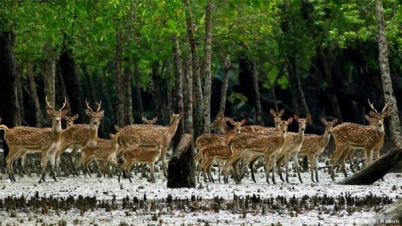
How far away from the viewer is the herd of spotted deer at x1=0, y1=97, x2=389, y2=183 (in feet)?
68.3

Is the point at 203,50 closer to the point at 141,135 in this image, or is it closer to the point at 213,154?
the point at 141,135

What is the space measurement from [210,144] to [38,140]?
390 centimetres

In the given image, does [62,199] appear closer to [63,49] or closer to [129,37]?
[63,49]

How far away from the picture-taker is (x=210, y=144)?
21.8 meters

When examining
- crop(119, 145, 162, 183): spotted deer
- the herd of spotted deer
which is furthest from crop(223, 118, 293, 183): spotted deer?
crop(119, 145, 162, 183): spotted deer

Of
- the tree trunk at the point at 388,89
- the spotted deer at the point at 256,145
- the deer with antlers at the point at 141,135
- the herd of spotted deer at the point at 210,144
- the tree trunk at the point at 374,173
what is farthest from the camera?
the deer with antlers at the point at 141,135

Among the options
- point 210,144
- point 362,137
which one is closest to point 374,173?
point 362,137

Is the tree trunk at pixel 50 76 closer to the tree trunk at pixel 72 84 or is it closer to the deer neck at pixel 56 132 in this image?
the tree trunk at pixel 72 84

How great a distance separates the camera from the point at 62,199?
16266 mm

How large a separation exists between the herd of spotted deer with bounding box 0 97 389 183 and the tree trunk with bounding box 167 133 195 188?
1.42 meters

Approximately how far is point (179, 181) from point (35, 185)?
3170mm

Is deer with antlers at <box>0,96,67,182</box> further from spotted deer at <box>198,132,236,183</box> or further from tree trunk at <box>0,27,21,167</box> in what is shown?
tree trunk at <box>0,27,21,167</box>

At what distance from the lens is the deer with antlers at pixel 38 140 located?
854 inches

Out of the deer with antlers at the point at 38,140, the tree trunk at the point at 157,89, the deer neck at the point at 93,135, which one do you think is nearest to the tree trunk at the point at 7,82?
the deer neck at the point at 93,135
